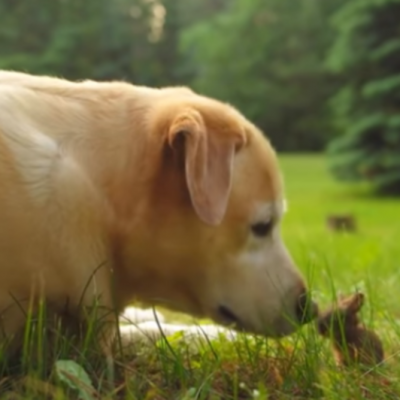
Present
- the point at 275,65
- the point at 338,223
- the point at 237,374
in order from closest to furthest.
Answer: the point at 237,374
the point at 338,223
the point at 275,65

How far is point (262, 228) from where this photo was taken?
8.73 feet

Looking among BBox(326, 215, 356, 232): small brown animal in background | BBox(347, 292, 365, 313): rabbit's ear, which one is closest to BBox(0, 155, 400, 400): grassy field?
BBox(347, 292, 365, 313): rabbit's ear

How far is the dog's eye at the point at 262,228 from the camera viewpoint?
104 inches

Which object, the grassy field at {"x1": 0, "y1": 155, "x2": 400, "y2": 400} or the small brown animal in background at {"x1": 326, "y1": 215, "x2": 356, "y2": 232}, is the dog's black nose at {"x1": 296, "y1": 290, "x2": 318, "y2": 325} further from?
the small brown animal in background at {"x1": 326, "y1": 215, "x2": 356, "y2": 232}

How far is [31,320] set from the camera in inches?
87.4

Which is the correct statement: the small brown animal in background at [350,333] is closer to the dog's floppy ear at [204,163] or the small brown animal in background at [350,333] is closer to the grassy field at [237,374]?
the grassy field at [237,374]

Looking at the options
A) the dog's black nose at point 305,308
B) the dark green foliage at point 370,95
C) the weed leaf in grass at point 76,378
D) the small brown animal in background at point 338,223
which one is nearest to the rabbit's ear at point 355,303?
the dog's black nose at point 305,308

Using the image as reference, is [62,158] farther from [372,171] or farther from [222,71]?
[222,71]

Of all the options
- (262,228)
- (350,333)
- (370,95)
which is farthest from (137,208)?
(370,95)

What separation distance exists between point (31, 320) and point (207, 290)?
58cm

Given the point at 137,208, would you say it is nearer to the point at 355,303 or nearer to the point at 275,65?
the point at 355,303

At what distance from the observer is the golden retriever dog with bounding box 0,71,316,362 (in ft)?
7.72

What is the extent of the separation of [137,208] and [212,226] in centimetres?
21

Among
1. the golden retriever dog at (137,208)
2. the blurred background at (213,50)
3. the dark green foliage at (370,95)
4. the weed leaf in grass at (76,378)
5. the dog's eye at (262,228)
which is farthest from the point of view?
the blurred background at (213,50)
